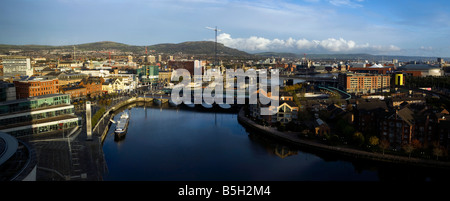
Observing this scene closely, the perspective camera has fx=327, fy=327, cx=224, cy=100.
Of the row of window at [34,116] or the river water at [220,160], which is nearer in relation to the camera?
the river water at [220,160]

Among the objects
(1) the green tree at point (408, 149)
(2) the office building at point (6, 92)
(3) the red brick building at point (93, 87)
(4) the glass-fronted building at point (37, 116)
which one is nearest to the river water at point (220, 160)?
(1) the green tree at point (408, 149)

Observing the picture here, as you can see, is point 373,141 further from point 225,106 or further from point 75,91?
point 75,91

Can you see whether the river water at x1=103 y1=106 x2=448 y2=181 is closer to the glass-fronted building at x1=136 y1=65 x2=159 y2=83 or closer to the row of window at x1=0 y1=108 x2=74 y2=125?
the row of window at x1=0 y1=108 x2=74 y2=125

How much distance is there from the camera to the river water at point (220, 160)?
14.5ft

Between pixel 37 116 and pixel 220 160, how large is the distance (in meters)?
3.48

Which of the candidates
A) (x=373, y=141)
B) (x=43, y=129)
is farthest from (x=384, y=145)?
(x=43, y=129)

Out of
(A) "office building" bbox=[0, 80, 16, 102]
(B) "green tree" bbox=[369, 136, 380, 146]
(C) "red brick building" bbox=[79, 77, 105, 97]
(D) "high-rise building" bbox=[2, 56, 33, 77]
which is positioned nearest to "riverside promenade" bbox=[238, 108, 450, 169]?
(B) "green tree" bbox=[369, 136, 380, 146]

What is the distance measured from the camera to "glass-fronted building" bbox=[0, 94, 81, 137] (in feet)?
17.8

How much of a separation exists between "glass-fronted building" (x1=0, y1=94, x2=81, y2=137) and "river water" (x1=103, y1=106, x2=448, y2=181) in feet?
2.99

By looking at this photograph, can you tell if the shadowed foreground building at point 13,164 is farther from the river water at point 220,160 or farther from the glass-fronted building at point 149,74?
the glass-fronted building at point 149,74

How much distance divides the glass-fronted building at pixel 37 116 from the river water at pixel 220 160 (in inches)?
35.9

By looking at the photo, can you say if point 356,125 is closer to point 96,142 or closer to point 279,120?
point 279,120

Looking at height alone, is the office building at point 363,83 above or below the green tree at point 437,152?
above

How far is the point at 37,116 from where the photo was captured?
5934mm
